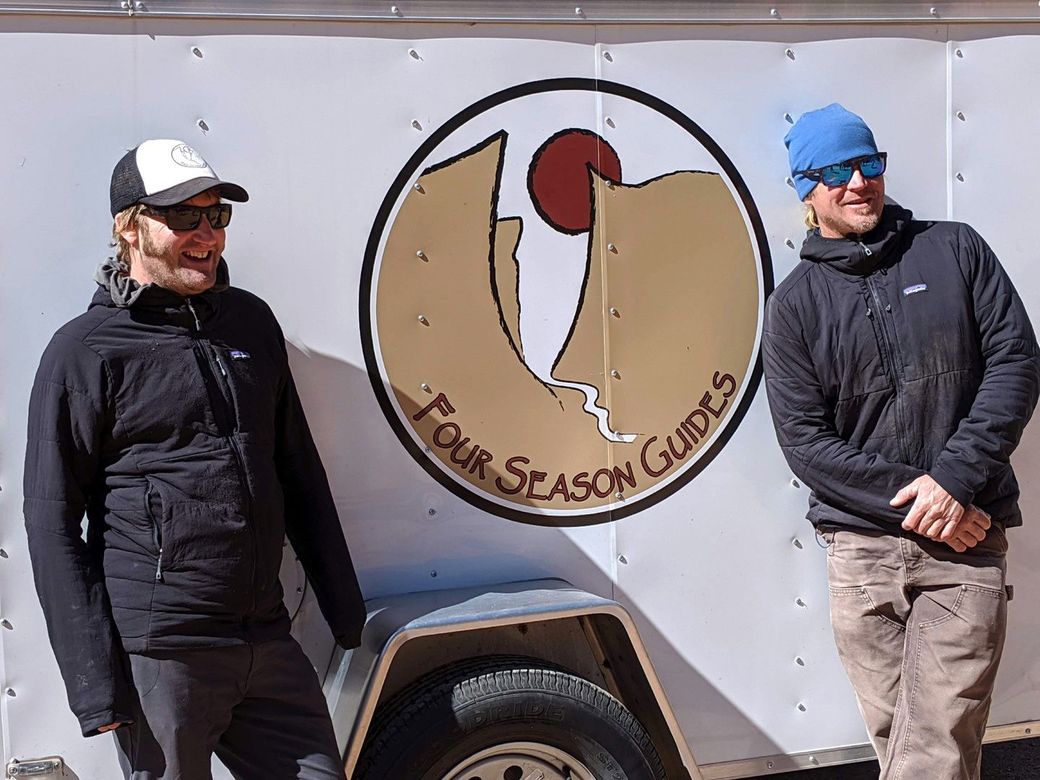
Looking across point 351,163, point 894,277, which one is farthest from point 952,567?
point 351,163

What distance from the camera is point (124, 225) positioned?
263 cm

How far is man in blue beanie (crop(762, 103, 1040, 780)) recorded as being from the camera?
303 centimetres

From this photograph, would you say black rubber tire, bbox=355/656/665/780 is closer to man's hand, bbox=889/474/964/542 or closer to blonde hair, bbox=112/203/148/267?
man's hand, bbox=889/474/964/542

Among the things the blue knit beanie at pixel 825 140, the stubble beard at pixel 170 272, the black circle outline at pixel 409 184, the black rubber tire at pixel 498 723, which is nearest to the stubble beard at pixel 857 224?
the blue knit beanie at pixel 825 140

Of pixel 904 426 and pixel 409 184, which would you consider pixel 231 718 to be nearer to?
pixel 409 184

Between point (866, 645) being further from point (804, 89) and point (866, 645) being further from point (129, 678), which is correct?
point (129, 678)

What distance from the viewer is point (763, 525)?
3.38 m

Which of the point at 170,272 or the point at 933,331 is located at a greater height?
the point at 170,272

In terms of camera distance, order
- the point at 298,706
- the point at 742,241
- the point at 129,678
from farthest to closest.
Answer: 1. the point at 742,241
2. the point at 298,706
3. the point at 129,678

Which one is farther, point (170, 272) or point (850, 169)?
point (850, 169)

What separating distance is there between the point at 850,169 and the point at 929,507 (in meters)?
0.92

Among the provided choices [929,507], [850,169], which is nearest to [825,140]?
[850,169]

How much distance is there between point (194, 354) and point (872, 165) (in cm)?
183

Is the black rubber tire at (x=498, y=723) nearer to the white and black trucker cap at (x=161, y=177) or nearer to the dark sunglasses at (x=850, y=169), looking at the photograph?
the white and black trucker cap at (x=161, y=177)
